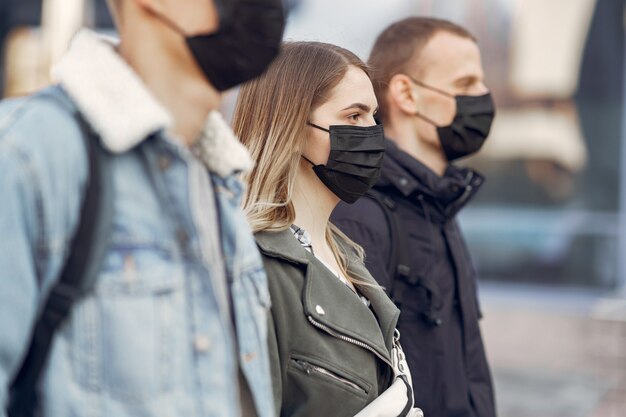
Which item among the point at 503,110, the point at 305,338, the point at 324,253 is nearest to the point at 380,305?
the point at 324,253

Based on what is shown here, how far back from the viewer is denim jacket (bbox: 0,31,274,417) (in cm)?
158

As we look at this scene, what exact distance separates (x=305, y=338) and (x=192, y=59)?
0.75 metres

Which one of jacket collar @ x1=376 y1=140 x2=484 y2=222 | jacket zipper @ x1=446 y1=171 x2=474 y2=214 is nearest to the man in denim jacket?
jacket collar @ x1=376 y1=140 x2=484 y2=222

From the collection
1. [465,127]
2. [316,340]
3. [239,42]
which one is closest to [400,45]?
[465,127]

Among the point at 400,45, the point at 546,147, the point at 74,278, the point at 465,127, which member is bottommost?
the point at 546,147

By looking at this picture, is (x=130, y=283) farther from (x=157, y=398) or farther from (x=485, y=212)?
(x=485, y=212)

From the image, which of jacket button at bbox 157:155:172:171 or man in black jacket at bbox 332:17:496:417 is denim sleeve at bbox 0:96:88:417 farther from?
man in black jacket at bbox 332:17:496:417

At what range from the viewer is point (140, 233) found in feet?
5.54

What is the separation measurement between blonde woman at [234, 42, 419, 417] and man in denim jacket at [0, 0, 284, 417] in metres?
0.37

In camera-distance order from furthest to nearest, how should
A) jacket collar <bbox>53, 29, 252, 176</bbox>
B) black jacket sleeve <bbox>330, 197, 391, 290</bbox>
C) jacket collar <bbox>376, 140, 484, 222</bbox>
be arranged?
jacket collar <bbox>376, 140, 484, 222</bbox>, black jacket sleeve <bbox>330, 197, 391, 290</bbox>, jacket collar <bbox>53, 29, 252, 176</bbox>

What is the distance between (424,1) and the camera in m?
9.86

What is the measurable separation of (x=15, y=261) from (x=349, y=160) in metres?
1.29

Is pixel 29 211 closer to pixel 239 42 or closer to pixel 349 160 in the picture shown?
pixel 239 42

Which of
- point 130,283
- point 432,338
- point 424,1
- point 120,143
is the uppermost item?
point 120,143
